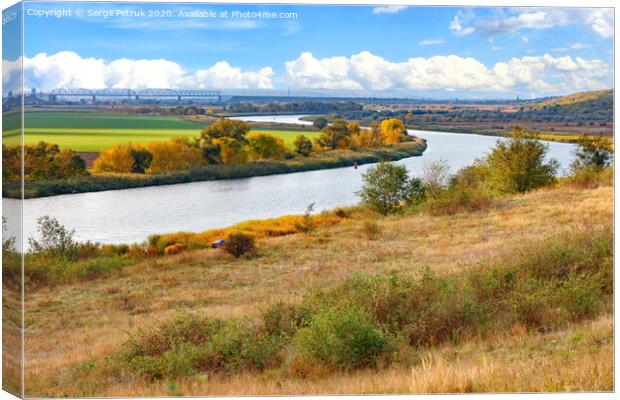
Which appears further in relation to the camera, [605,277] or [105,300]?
[605,277]

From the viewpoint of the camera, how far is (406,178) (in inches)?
447

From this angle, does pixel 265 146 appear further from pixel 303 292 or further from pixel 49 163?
pixel 49 163

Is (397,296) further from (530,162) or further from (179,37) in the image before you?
(179,37)

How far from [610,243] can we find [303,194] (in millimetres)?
3760

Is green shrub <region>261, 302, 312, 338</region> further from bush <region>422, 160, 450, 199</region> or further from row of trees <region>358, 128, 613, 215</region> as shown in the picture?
bush <region>422, 160, 450, 199</region>

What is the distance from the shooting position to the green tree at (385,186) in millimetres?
11109

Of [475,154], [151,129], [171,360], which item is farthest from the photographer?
[475,154]

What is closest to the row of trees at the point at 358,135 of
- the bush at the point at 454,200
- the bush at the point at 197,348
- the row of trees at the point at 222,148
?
the row of trees at the point at 222,148

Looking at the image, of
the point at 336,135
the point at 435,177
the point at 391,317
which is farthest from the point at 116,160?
the point at 435,177

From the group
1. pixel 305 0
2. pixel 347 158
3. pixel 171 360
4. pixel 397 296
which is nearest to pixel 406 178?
pixel 347 158

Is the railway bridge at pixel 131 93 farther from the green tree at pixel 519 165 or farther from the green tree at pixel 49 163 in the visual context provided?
the green tree at pixel 519 165

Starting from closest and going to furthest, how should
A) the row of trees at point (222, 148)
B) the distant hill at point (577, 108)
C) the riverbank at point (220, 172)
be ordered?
the riverbank at point (220, 172)
the row of trees at point (222, 148)
the distant hill at point (577, 108)

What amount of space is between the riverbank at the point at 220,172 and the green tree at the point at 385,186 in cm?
15

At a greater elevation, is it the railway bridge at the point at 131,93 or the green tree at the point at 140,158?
the railway bridge at the point at 131,93
